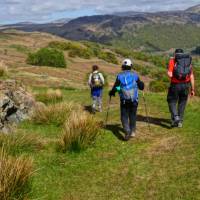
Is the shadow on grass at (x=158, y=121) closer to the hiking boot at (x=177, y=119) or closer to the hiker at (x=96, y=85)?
the hiking boot at (x=177, y=119)

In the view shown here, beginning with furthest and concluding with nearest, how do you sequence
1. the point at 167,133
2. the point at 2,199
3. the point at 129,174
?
1. the point at 167,133
2. the point at 129,174
3. the point at 2,199

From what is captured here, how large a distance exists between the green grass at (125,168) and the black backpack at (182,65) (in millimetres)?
1702

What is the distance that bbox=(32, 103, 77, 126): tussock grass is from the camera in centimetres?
1548

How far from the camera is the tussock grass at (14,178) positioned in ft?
25.9

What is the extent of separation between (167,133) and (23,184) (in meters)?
6.33

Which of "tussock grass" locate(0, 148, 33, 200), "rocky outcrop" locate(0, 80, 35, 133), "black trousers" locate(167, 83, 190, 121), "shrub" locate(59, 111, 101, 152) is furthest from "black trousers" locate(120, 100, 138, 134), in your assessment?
"tussock grass" locate(0, 148, 33, 200)

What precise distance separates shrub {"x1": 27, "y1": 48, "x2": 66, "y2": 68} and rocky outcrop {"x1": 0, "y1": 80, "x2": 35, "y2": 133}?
2628cm

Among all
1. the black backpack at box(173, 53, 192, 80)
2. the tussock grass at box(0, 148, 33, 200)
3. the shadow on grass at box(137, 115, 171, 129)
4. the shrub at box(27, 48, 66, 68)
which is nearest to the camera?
the tussock grass at box(0, 148, 33, 200)

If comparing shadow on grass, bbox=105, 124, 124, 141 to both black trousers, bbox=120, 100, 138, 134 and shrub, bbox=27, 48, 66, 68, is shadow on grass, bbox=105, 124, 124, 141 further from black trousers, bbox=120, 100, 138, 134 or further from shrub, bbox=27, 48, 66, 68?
shrub, bbox=27, 48, 66, 68

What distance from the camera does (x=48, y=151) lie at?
11992mm

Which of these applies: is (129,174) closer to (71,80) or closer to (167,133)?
(167,133)

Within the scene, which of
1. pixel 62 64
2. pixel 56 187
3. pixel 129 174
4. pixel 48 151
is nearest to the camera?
pixel 56 187

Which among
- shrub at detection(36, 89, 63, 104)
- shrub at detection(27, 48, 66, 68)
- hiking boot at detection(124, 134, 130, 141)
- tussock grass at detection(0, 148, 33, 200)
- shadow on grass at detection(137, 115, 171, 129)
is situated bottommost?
shrub at detection(27, 48, 66, 68)

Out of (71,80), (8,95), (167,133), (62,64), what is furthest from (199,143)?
(62,64)
